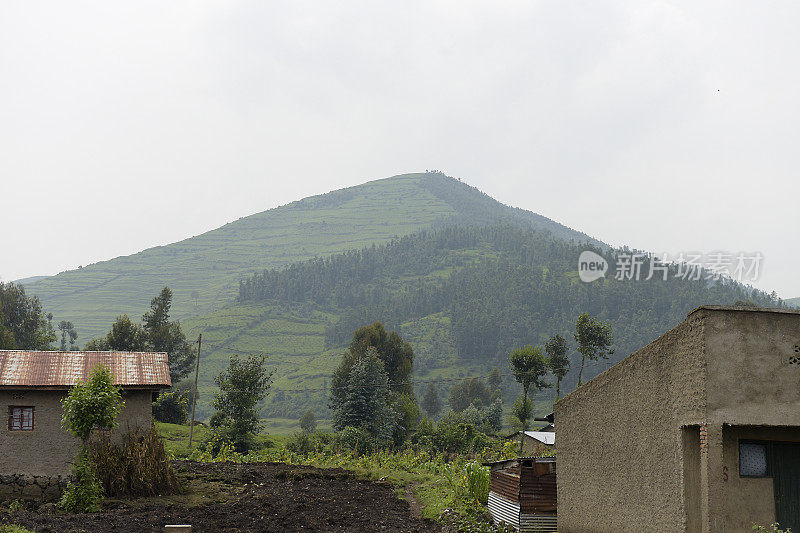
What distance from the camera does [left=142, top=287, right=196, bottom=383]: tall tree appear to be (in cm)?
7256

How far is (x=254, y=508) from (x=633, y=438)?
40.6 feet

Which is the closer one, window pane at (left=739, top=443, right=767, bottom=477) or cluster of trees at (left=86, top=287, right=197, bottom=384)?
window pane at (left=739, top=443, right=767, bottom=477)

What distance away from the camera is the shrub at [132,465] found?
22.4 metres

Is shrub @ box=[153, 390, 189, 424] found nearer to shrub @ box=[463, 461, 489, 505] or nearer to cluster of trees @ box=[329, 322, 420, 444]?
cluster of trees @ box=[329, 322, 420, 444]

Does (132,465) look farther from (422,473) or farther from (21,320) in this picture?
(21,320)

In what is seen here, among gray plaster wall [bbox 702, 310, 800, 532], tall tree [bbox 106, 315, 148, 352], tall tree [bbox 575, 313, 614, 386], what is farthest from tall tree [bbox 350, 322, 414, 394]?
gray plaster wall [bbox 702, 310, 800, 532]

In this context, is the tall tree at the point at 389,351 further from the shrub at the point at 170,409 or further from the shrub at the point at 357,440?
the shrub at the point at 170,409

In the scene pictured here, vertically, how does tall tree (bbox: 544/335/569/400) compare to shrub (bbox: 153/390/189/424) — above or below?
above

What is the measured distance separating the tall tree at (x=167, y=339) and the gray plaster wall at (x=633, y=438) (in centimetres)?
5930

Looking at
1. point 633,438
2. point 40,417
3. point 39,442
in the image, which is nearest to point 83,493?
point 39,442

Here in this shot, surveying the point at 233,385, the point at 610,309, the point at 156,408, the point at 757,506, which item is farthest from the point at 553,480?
the point at 610,309

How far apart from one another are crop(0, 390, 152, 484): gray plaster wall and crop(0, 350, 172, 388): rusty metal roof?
45 centimetres

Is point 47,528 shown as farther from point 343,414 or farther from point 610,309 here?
point 610,309

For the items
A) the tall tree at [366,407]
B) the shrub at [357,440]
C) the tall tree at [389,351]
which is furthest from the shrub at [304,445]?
the tall tree at [389,351]
